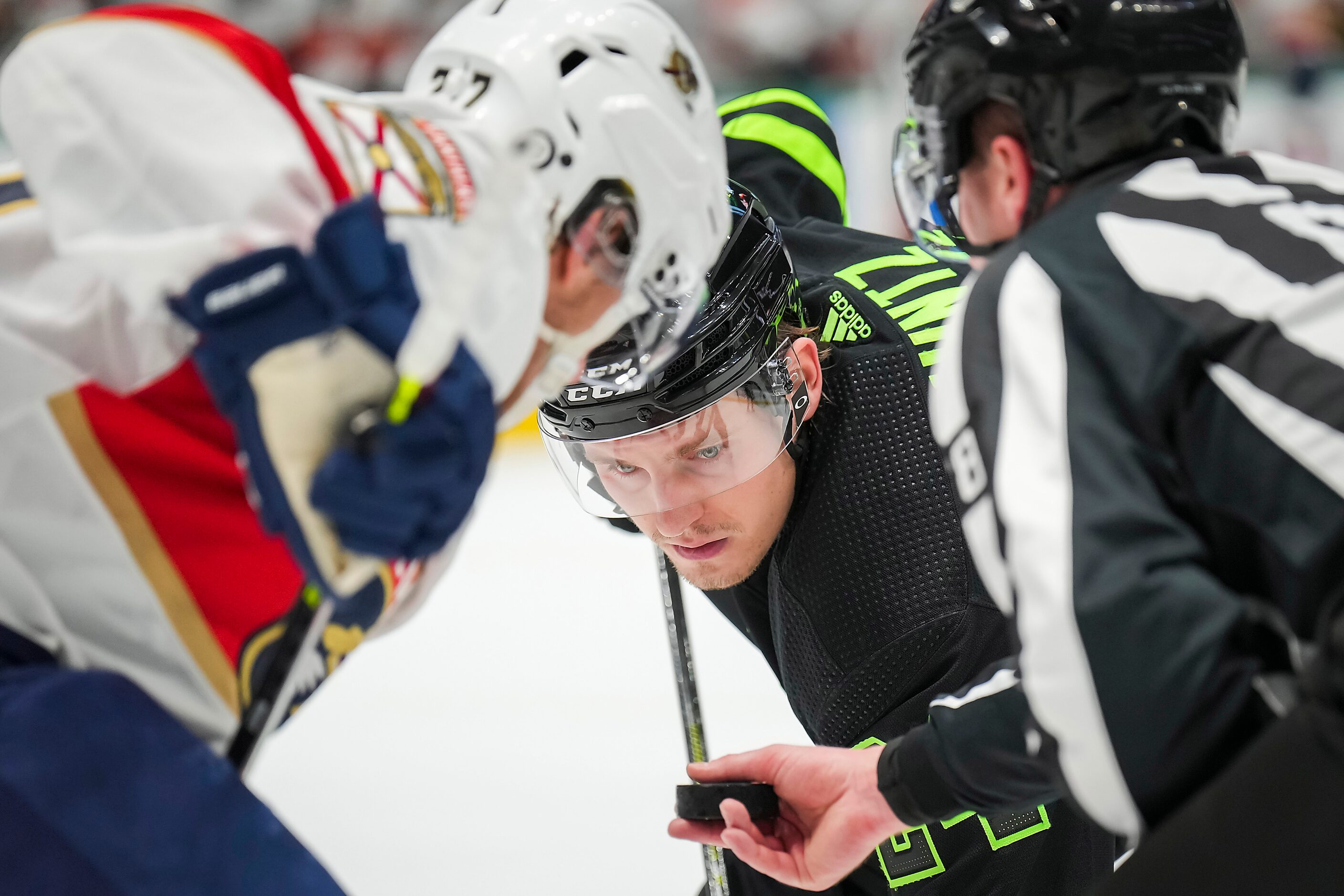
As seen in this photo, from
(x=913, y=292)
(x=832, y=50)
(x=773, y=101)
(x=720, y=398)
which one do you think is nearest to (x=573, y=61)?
(x=720, y=398)

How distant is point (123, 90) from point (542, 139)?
37cm

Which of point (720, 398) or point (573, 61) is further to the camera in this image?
point (720, 398)

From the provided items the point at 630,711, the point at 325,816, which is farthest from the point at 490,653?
the point at 325,816

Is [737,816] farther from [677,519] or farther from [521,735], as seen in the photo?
[521,735]

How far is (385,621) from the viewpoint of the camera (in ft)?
3.46

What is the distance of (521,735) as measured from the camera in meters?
2.67

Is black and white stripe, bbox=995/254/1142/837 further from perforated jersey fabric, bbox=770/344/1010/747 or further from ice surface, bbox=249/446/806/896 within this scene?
ice surface, bbox=249/446/806/896

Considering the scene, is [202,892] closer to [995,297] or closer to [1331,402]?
[995,297]

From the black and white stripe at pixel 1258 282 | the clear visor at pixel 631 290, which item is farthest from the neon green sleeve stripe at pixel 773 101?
the black and white stripe at pixel 1258 282

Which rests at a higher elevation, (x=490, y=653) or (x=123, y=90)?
(x=123, y=90)

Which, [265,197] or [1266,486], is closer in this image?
[265,197]

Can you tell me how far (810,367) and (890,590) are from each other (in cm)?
33

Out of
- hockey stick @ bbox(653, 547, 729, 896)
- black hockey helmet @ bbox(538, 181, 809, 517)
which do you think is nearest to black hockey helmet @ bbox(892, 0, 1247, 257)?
black hockey helmet @ bbox(538, 181, 809, 517)

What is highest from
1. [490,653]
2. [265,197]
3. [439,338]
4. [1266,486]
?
[265,197]
